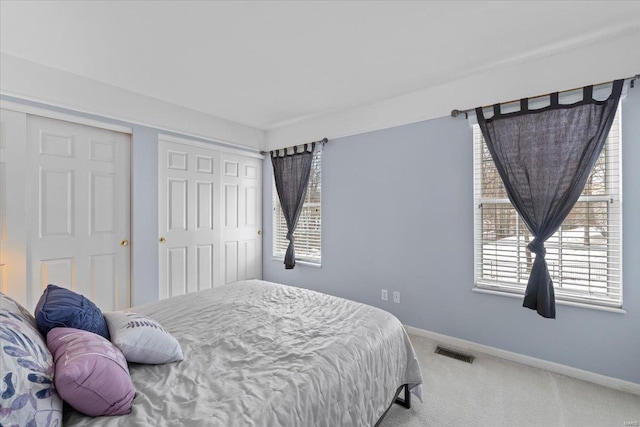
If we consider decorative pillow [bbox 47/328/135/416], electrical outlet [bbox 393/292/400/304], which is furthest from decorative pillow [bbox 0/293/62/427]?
electrical outlet [bbox 393/292/400/304]

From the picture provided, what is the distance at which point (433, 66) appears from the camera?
2.48 m

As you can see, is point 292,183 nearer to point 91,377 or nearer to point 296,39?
point 296,39

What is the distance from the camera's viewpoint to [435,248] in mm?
2854

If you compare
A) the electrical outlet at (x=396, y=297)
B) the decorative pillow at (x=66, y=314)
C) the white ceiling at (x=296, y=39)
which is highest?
the white ceiling at (x=296, y=39)

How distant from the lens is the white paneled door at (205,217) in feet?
10.8

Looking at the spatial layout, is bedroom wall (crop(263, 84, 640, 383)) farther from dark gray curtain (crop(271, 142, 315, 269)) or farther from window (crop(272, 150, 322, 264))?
dark gray curtain (crop(271, 142, 315, 269))

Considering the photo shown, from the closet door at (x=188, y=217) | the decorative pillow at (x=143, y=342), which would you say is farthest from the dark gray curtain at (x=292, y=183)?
the decorative pillow at (x=143, y=342)

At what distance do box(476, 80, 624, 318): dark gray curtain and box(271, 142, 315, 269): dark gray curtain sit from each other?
2.16 m

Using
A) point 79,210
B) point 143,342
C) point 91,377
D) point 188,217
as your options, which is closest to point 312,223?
point 188,217

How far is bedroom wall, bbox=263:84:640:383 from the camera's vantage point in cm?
205

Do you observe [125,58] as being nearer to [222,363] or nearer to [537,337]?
[222,363]

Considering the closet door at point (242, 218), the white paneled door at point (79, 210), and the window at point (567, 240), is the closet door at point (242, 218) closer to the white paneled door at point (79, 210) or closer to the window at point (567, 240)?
the white paneled door at point (79, 210)

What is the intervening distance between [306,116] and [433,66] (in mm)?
1683

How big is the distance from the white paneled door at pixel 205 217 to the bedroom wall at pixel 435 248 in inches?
37.8
